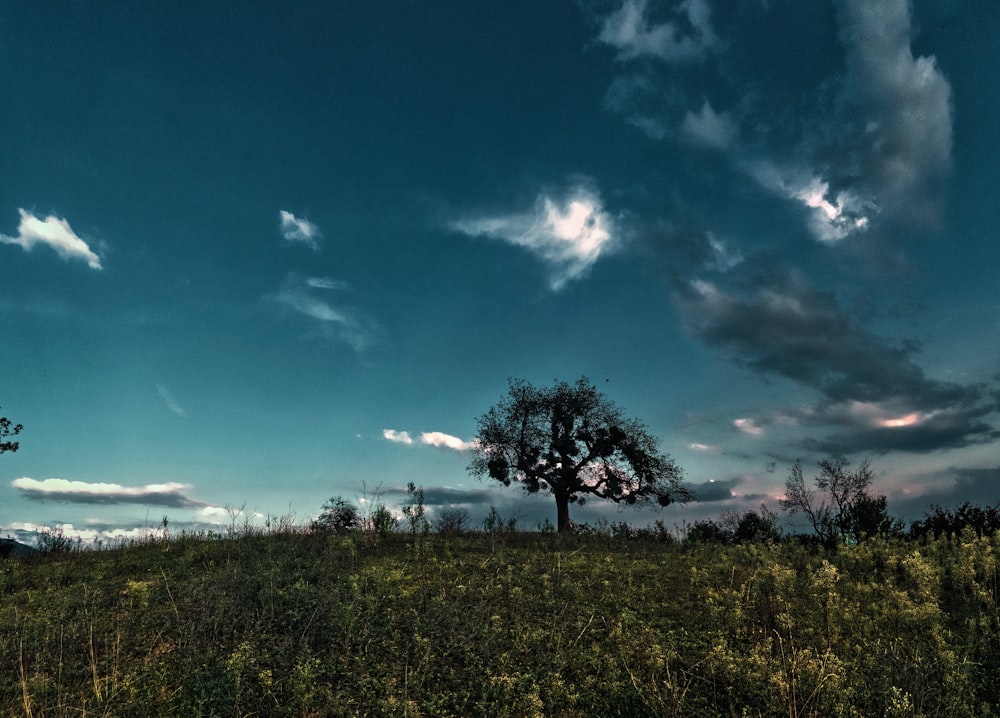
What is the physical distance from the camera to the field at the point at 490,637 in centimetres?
871

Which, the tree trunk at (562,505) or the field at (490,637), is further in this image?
the tree trunk at (562,505)

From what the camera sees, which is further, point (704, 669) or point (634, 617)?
point (634, 617)

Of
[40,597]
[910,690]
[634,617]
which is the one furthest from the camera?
[40,597]

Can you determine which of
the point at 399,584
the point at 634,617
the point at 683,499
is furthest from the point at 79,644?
the point at 683,499

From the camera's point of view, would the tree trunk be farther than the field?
Yes

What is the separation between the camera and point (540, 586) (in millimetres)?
13555

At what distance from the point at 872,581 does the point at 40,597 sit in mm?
19182

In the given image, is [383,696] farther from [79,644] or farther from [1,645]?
[1,645]

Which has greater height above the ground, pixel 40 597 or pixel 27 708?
pixel 40 597

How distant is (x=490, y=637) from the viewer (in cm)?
1058

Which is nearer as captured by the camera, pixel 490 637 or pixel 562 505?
pixel 490 637

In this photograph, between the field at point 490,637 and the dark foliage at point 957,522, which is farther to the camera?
the dark foliage at point 957,522

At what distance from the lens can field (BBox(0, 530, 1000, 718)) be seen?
8711 mm

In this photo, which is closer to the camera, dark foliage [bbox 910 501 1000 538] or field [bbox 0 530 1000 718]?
field [bbox 0 530 1000 718]
